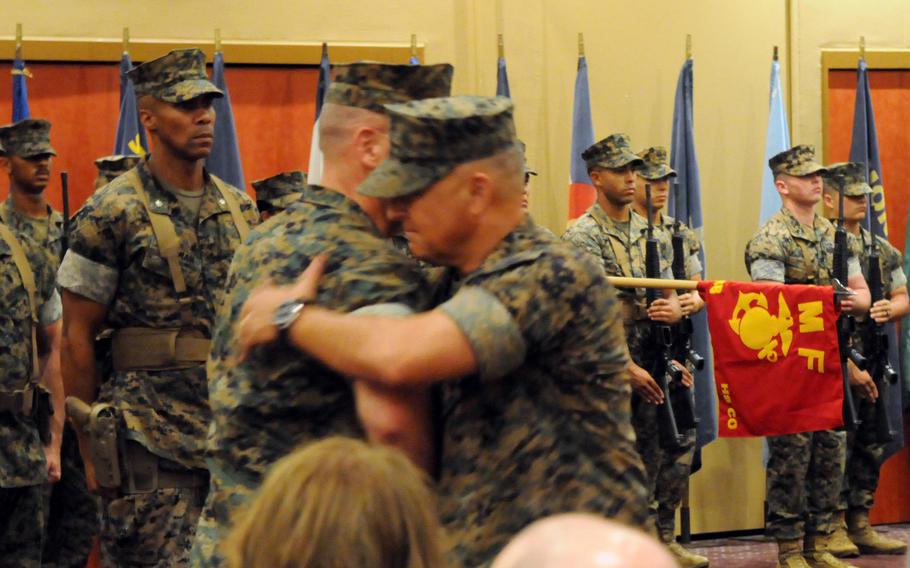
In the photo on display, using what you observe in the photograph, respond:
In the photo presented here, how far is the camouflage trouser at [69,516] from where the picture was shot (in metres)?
5.68

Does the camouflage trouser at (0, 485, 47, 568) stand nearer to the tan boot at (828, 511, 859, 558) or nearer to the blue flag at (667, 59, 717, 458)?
the blue flag at (667, 59, 717, 458)

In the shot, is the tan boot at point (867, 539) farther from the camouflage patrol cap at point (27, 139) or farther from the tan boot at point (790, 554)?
the camouflage patrol cap at point (27, 139)

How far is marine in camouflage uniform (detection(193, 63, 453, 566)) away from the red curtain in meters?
4.72

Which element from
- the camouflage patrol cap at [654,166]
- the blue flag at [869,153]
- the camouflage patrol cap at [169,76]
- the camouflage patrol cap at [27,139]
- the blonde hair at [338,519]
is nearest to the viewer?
the blonde hair at [338,519]

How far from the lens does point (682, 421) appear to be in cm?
668

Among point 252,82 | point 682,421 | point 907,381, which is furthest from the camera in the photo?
point 907,381

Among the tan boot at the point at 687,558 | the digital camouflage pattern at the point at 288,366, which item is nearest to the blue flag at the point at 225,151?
the tan boot at the point at 687,558

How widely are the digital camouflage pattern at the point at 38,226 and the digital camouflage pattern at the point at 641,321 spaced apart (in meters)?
2.20

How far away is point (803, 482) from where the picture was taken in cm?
680

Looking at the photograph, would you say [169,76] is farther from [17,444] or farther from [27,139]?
[27,139]

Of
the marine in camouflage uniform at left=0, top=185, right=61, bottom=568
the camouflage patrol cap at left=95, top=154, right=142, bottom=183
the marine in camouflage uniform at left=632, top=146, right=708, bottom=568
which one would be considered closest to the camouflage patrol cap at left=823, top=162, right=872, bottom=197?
the marine in camouflage uniform at left=632, top=146, right=708, bottom=568

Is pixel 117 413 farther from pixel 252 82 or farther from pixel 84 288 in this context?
pixel 252 82

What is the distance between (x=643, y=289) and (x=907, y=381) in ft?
6.43

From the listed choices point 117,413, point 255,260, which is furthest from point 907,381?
point 255,260
